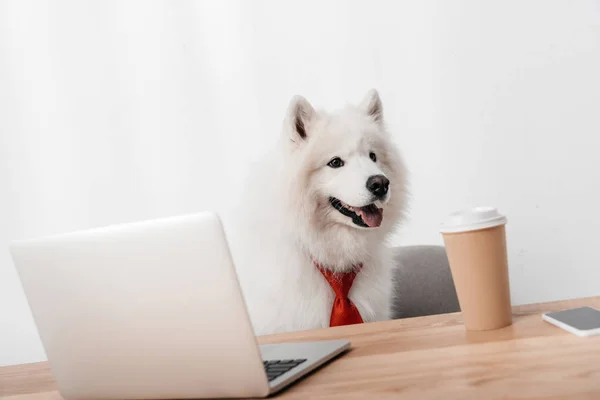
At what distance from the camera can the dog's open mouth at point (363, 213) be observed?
1945mm

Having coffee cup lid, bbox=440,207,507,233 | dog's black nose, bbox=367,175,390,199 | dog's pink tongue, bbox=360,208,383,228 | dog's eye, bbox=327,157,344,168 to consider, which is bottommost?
dog's pink tongue, bbox=360,208,383,228

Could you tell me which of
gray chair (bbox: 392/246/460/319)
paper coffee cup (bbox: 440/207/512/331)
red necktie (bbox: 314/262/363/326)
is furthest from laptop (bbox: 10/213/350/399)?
gray chair (bbox: 392/246/460/319)

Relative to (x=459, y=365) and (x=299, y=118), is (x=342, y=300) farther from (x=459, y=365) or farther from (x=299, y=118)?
(x=459, y=365)

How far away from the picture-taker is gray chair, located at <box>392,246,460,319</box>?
79.0 inches

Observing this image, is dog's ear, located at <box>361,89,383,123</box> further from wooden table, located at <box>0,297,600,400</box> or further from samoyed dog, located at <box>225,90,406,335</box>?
wooden table, located at <box>0,297,600,400</box>

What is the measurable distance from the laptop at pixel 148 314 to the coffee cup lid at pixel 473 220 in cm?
23

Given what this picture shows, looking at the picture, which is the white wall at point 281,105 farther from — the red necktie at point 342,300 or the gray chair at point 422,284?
the red necktie at point 342,300

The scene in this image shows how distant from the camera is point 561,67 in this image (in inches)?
103

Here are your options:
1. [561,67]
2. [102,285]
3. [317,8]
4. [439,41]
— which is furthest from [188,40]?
[102,285]

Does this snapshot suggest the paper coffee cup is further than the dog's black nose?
No

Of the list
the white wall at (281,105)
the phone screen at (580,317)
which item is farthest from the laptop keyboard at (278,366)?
the white wall at (281,105)

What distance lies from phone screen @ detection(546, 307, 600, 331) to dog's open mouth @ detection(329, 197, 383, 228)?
3.73 feet

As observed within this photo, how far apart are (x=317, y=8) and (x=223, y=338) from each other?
92.6 inches

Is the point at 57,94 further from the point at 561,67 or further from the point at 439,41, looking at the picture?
the point at 561,67
